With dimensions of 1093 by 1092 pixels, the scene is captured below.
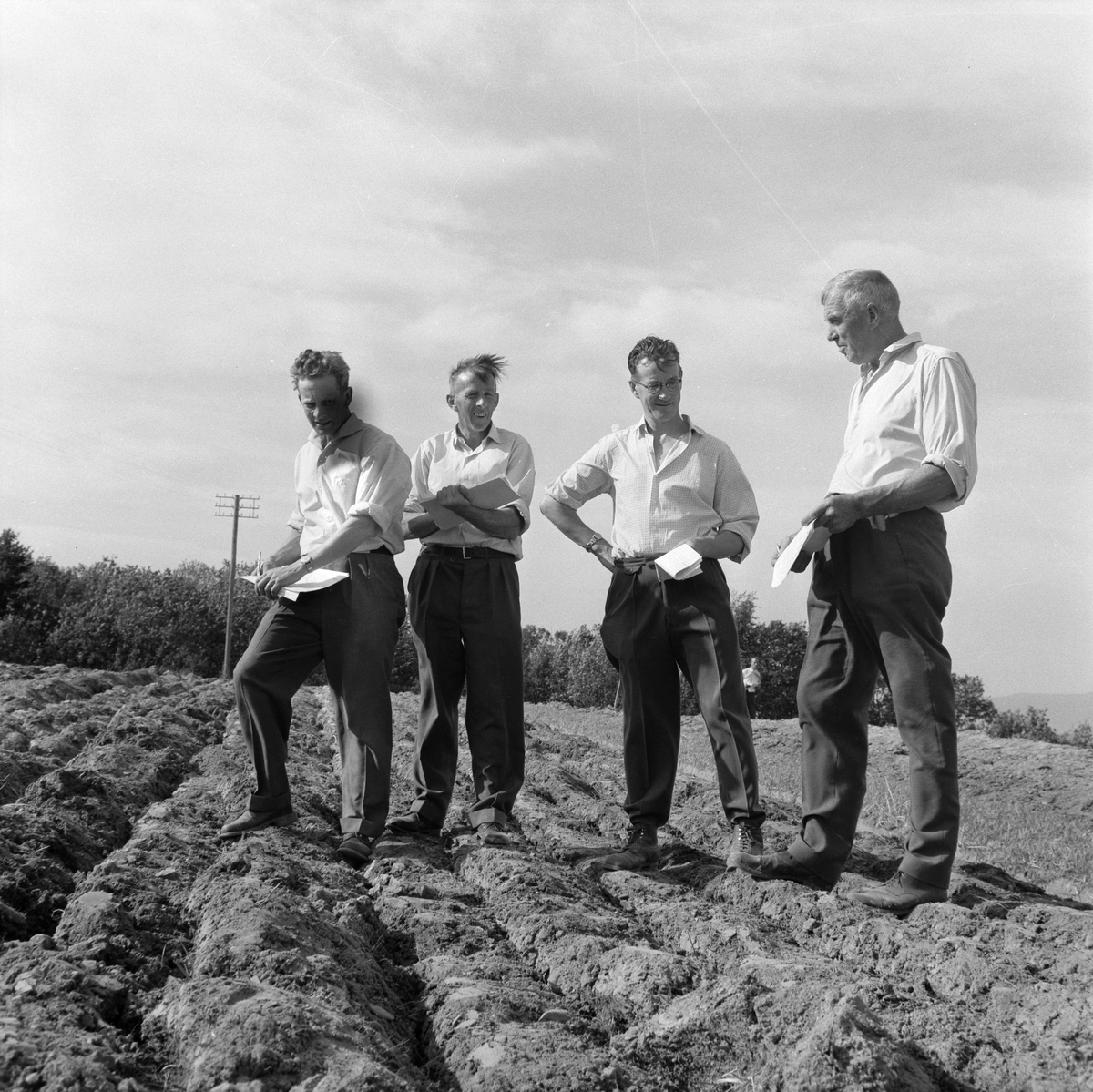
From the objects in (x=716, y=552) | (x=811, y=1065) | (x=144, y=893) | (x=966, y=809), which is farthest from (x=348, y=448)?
(x=966, y=809)

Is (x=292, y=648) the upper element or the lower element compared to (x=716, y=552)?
lower

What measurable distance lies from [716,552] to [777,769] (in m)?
8.65

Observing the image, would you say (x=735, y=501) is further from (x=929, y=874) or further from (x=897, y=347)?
(x=929, y=874)

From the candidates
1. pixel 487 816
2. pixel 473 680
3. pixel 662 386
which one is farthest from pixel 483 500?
pixel 487 816

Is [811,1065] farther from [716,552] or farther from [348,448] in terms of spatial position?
[348,448]

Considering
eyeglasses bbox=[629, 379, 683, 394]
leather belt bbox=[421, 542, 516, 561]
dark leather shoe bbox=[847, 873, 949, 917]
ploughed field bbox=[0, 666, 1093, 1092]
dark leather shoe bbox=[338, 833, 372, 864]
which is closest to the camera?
ploughed field bbox=[0, 666, 1093, 1092]

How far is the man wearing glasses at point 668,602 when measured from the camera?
478 centimetres

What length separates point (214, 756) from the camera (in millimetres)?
7652

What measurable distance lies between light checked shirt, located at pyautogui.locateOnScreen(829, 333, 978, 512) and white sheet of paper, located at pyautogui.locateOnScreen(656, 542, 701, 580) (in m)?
0.67

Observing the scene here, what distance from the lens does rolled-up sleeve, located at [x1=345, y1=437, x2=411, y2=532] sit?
4.79 m

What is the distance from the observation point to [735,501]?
198 inches

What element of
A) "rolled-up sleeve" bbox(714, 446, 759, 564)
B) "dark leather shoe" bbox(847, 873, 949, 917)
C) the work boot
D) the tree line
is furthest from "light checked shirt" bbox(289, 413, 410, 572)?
the tree line

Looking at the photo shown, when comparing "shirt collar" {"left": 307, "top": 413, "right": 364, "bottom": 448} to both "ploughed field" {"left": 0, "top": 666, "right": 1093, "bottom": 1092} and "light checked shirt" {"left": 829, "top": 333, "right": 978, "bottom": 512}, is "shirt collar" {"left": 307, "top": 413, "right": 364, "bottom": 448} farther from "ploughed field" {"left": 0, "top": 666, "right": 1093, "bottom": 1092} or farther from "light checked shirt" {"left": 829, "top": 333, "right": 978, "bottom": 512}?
"light checked shirt" {"left": 829, "top": 333, "right": 978, "bottom": 512}

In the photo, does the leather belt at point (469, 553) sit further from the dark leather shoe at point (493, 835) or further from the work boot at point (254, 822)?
the work boot at point (254, 822)
